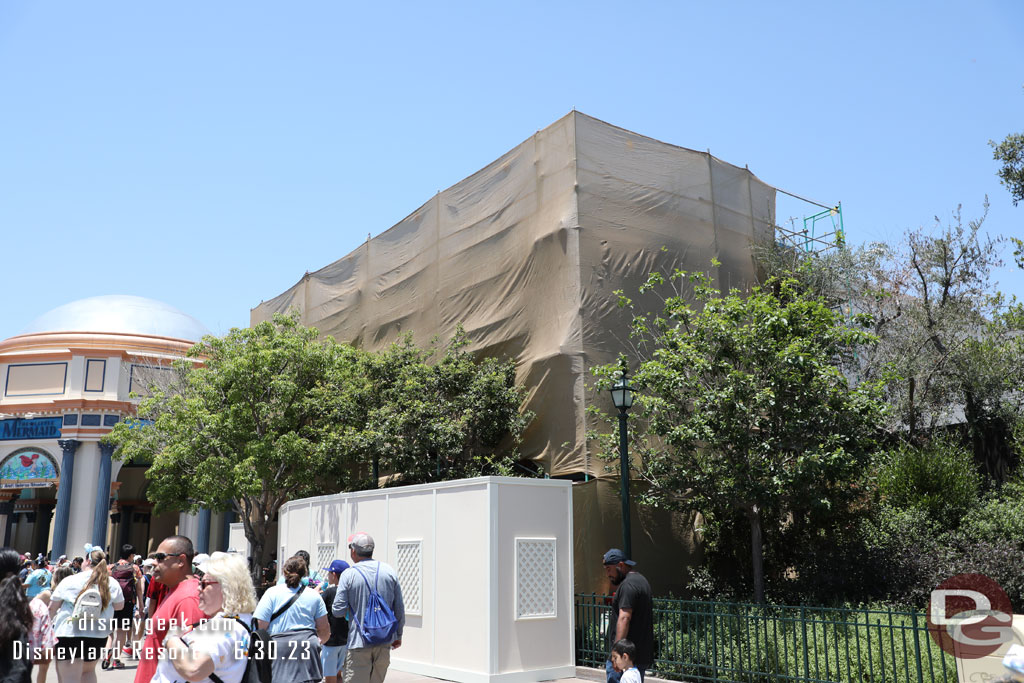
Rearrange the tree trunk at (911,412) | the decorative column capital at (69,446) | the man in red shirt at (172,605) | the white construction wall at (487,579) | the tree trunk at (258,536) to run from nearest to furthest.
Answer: the man in red shirt at (172,605)
the white construction wall at (487,579)
the tree trunk at (911,412)
the tree trunk at (258,536)
the decorative column capital at (69,446)

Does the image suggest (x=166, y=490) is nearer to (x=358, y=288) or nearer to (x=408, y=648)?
(x=358, y=288)

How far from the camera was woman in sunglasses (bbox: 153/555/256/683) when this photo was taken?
4.55m

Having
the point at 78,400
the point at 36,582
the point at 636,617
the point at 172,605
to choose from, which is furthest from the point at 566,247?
the point at 78,400

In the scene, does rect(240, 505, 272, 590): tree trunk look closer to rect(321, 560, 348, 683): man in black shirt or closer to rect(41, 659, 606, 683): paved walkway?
rect(41, 659, 606, 683): paved walkway

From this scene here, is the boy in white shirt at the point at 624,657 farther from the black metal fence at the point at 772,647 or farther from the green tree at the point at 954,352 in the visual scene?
the green tree at the point at 954,352

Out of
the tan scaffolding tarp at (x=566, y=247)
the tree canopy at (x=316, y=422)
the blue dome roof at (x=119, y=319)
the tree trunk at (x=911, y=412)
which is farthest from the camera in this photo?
the blue dome roof at (x=119, y=319)

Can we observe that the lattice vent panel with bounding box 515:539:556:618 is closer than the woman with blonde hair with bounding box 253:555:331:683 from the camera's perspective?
No

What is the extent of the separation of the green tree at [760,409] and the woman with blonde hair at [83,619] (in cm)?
829

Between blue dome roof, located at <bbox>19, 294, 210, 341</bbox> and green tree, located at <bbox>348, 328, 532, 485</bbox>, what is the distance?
73.3ft

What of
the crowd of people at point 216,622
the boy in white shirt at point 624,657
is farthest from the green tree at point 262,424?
the boy in white shirt at point 624,657

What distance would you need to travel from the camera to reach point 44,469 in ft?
109

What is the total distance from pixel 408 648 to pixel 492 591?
239 cm

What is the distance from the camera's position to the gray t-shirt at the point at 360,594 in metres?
7.41

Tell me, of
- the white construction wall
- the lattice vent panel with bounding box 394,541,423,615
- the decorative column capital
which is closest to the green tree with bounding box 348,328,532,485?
the lattice vent panel with bounding box 394,541,423,615
